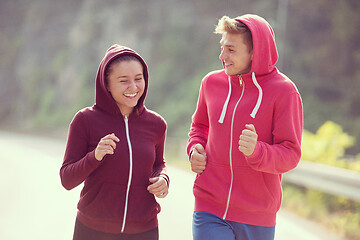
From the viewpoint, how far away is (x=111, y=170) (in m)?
4.04

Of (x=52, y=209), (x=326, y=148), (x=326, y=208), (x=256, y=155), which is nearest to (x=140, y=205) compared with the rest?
(x=256, y=155)

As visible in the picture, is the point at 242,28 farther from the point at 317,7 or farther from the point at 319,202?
the point at 317,7

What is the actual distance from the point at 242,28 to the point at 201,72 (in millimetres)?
28121

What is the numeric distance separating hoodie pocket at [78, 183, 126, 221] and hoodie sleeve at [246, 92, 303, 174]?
0.88m

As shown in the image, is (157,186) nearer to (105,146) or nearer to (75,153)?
(105,146)

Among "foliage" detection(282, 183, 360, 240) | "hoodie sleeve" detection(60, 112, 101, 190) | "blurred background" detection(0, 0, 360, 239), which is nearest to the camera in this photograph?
"hoodie sleeve" detection(60, 112, 101, 190)

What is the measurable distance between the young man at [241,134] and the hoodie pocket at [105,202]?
562 millimetres

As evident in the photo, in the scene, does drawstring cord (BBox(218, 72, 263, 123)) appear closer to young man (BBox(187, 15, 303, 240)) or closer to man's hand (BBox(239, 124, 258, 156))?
young man (BBox(187, 15, 303, 240))

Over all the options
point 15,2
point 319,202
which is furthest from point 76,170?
point 15,2

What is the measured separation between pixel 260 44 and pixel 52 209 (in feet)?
20.8

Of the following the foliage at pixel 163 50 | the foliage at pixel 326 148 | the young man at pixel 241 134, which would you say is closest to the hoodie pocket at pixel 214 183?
the young man at pixel 241 134

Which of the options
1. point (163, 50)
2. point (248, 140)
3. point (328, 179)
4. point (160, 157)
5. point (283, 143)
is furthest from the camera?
point (163, 50)

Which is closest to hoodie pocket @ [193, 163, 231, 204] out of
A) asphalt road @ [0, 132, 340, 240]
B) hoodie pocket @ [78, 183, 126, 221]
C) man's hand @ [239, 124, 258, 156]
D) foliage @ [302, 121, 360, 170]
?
man's hand @ [239, 124, 258, 156]

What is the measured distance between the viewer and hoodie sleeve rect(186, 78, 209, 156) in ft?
14.8
